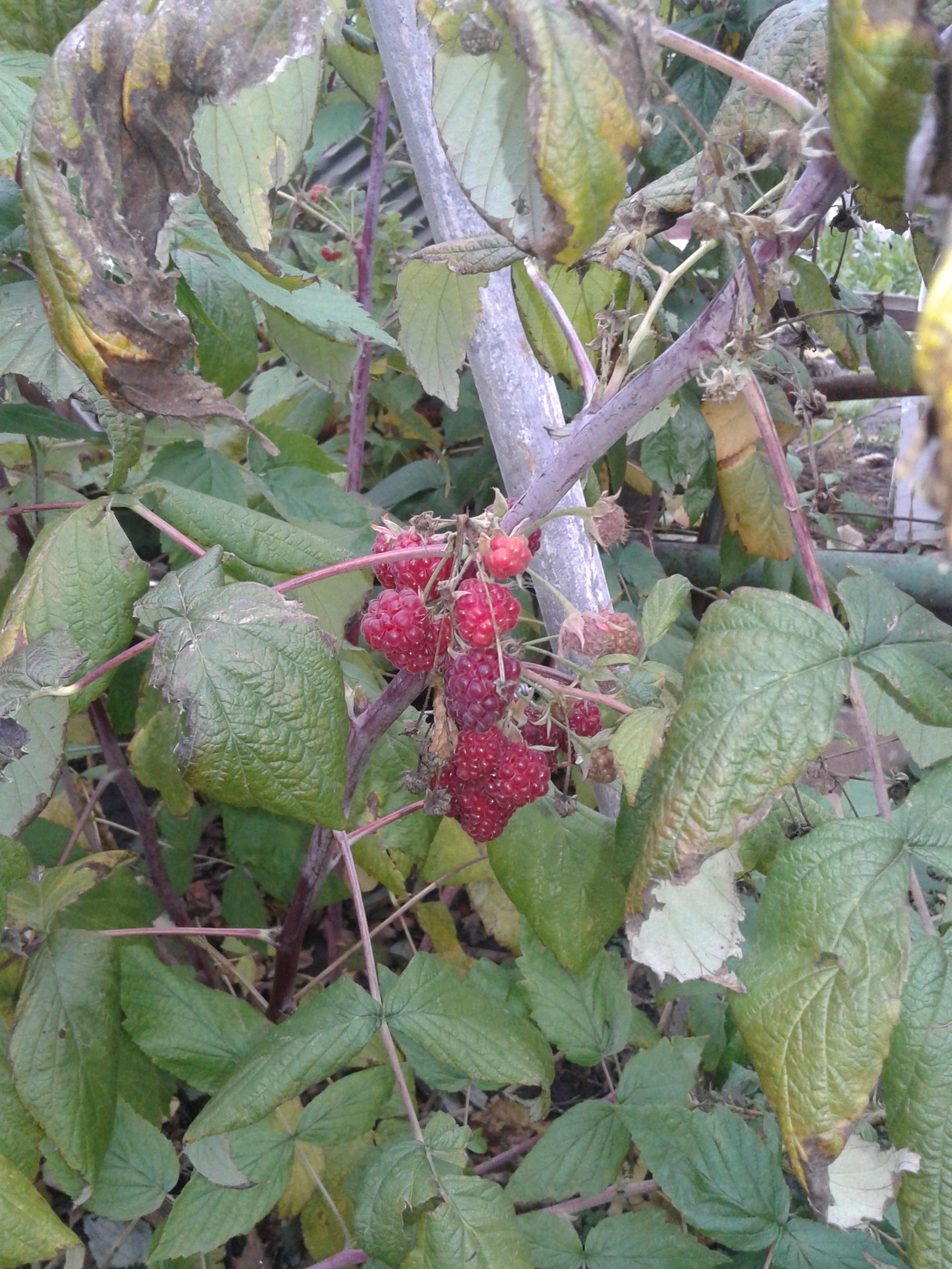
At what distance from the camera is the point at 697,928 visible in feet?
2.34

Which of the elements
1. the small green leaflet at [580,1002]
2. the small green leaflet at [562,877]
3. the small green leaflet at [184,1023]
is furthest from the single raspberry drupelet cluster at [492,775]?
the small green leaflet at [184,1023]

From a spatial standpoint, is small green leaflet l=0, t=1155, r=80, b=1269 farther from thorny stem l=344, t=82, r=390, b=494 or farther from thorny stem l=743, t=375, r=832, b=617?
thorny stem l=344, t=82, r=390, b=494

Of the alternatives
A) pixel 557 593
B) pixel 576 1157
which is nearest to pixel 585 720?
pixel 557 593

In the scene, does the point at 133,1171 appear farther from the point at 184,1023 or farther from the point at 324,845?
the point at 324,845

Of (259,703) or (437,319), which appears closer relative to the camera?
(259,703)

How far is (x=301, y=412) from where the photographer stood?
78.4 inches

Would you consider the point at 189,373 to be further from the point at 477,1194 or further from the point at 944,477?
the point at 477,1194

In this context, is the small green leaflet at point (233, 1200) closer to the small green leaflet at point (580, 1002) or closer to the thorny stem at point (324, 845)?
the thorny stem at point (324, 845)

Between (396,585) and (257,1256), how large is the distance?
1.10m

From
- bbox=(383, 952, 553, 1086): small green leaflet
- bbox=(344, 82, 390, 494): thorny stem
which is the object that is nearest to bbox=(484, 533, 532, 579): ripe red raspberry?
bbox=(383, 952, 553, 1086): small green leaflet

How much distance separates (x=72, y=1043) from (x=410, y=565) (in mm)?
606

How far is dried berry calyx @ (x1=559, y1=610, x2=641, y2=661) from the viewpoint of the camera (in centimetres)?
77

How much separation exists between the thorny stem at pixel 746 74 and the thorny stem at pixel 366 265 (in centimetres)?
107

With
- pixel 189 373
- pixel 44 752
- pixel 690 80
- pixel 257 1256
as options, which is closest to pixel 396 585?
pixel 189 373
